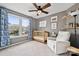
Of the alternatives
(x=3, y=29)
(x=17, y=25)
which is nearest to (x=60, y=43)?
(x=17, y=25)

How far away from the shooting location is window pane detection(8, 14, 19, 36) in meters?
2.82

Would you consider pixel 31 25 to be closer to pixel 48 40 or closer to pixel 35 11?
pixel 35 11

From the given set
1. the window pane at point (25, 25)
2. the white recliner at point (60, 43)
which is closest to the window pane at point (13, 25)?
the window pane at point (25, 25)

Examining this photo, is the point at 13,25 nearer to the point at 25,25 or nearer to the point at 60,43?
the point at 25,25

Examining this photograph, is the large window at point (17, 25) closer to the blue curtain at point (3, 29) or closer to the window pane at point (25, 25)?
the window pane at point (25, 25)

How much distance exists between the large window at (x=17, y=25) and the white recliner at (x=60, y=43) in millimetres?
860

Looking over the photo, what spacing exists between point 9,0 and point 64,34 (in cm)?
199

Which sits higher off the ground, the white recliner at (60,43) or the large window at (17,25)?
the large window at (17,25)

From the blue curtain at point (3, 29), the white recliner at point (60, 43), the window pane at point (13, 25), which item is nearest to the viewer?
the window pane at point (13, 25)

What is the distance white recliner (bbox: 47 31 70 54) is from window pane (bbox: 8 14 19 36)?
1.08 metres

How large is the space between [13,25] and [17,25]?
124 mm

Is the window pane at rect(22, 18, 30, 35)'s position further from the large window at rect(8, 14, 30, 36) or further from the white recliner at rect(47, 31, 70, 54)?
the white recliner at rect(47, 31, 70, 54)

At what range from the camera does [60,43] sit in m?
3.00

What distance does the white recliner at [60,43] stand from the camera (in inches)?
115
